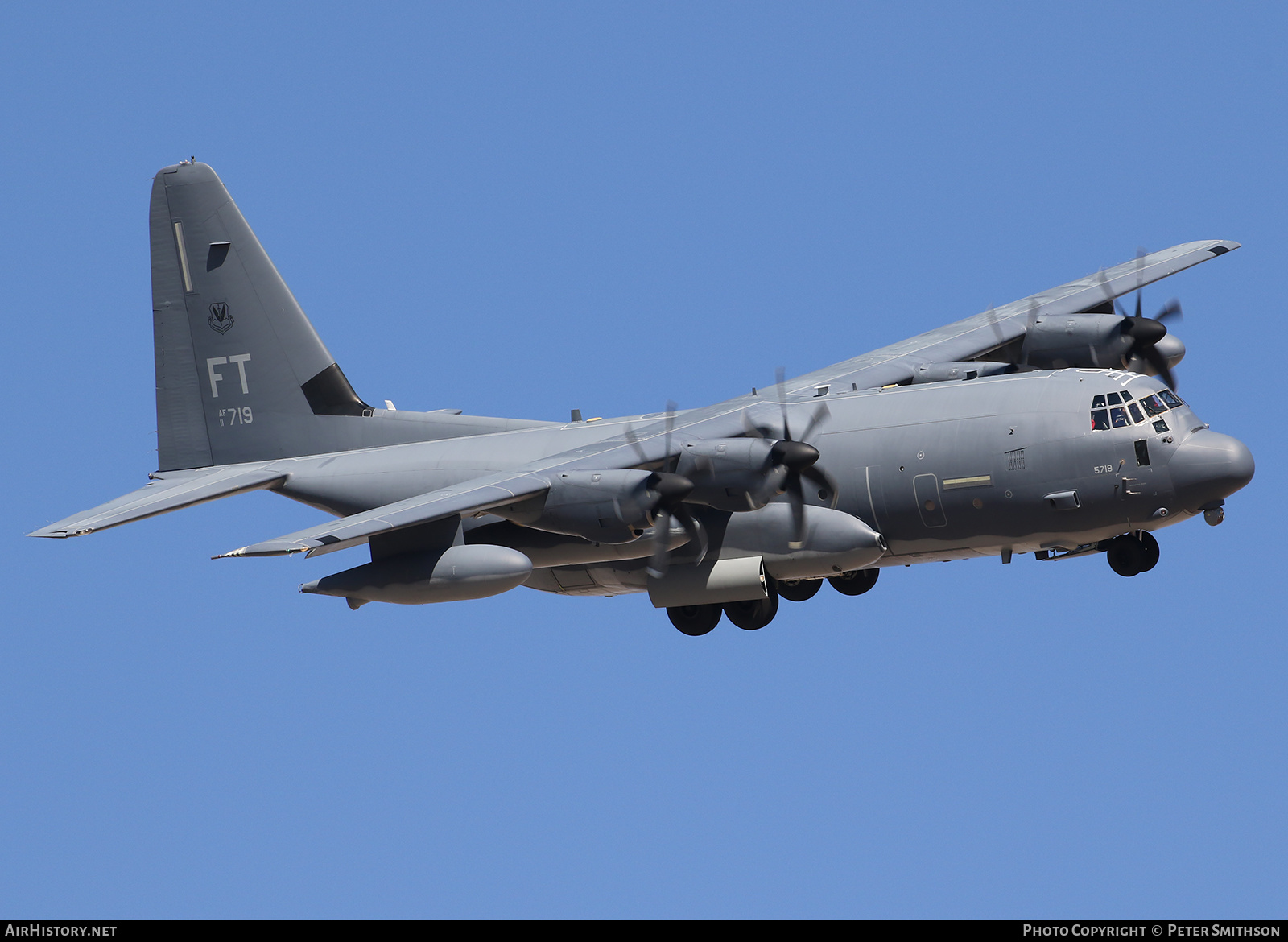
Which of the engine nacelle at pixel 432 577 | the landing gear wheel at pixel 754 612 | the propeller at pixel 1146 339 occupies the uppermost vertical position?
the propeller at pixel 1146 339

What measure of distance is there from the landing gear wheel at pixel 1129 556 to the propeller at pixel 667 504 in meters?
7.67

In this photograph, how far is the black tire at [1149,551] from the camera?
99.0 feet

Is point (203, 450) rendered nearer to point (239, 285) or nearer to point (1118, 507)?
point (239, 285)

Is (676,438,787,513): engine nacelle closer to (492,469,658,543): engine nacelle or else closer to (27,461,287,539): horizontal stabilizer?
(492,469,658,543): engine nacelle

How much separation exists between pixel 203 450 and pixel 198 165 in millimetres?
6312

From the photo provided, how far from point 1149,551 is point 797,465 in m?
7.01

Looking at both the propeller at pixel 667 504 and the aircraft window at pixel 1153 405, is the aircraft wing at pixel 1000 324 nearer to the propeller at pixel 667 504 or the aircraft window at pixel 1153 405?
the propeller at pixel 667 504

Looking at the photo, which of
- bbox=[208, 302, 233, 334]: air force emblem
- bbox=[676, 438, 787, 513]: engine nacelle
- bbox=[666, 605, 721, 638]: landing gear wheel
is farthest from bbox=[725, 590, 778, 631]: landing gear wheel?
bbox=[208, 302, 233, 334]: air force emblem

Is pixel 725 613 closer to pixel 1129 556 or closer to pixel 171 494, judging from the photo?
pixel 1129 556

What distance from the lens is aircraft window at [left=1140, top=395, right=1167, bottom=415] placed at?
29.4m

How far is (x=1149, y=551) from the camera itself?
30.2 m

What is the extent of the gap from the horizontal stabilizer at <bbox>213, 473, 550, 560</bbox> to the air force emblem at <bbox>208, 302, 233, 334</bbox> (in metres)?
9.79

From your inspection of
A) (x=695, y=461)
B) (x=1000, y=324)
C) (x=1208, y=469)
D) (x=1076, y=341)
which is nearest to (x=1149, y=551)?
(x=1208, y=469)

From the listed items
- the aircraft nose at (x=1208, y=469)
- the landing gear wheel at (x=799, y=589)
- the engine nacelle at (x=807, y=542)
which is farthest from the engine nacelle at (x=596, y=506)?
the aircraft nose at (x=1208, y=469)
